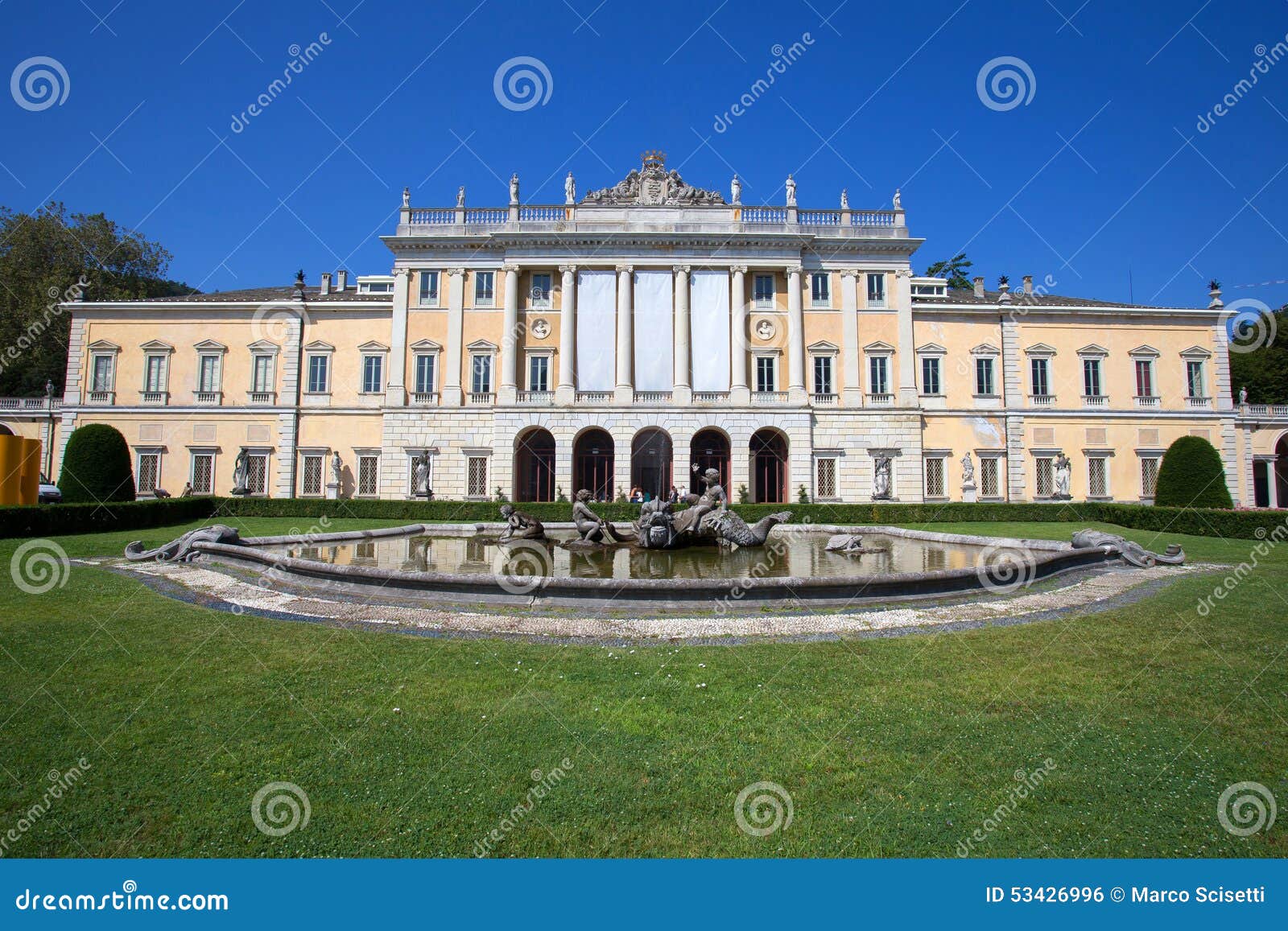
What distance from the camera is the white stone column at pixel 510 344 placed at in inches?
1463

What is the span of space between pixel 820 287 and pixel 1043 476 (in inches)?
702

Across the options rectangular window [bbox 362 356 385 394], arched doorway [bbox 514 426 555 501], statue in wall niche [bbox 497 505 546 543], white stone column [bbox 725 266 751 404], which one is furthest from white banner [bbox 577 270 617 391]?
statue in wall niche [bbox 497 505 546 543]

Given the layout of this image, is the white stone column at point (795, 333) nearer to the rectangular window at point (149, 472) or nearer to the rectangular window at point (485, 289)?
the rectangular window at point (485, 289)

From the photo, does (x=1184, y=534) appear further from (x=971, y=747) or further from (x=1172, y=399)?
(x=971, y=747)

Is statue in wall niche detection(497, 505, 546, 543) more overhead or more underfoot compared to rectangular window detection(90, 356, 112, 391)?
more underfoot

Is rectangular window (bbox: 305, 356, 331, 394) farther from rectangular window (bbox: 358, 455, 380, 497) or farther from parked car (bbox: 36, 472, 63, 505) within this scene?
parked car (bbox: 36, 472, 63, 505)

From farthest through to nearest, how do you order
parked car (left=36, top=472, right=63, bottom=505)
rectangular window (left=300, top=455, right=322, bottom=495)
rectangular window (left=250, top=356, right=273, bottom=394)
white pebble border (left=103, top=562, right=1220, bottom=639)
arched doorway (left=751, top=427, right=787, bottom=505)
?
rectangular window (left=250, top=356, right=273, bottom=394) < rectangular window (left=300, top=455, right=322, bottom=495) < arched doorway (left=751, top=427, right=787, bottom=505) < parked car (left=36, top=472, right=63, bottom=505) < white pebble border (left=103, top=562, right=1220, bottom=639)

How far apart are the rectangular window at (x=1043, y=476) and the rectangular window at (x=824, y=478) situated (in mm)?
12497

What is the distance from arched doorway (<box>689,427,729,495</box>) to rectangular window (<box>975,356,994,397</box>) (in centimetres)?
1611

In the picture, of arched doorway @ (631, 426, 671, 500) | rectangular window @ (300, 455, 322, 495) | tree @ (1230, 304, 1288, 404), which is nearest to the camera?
arched doorway @ (631, 426, 671, 500)

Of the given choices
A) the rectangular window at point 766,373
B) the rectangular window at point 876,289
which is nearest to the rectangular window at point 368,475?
the rectangular window at point 766,373

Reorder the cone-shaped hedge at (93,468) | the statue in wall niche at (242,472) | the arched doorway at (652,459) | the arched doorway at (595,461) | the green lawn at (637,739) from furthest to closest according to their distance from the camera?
1. the arched doorway at (652,459)
2. the arched doorway at (595,461)
3. the statue in wall niche at (242,472)
4. the cone-shaped hedge at (93,468)
5. the green lawn at (637,739)

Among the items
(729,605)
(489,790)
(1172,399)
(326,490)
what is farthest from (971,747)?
(1172,399)

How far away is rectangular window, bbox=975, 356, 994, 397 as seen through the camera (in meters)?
38.6
